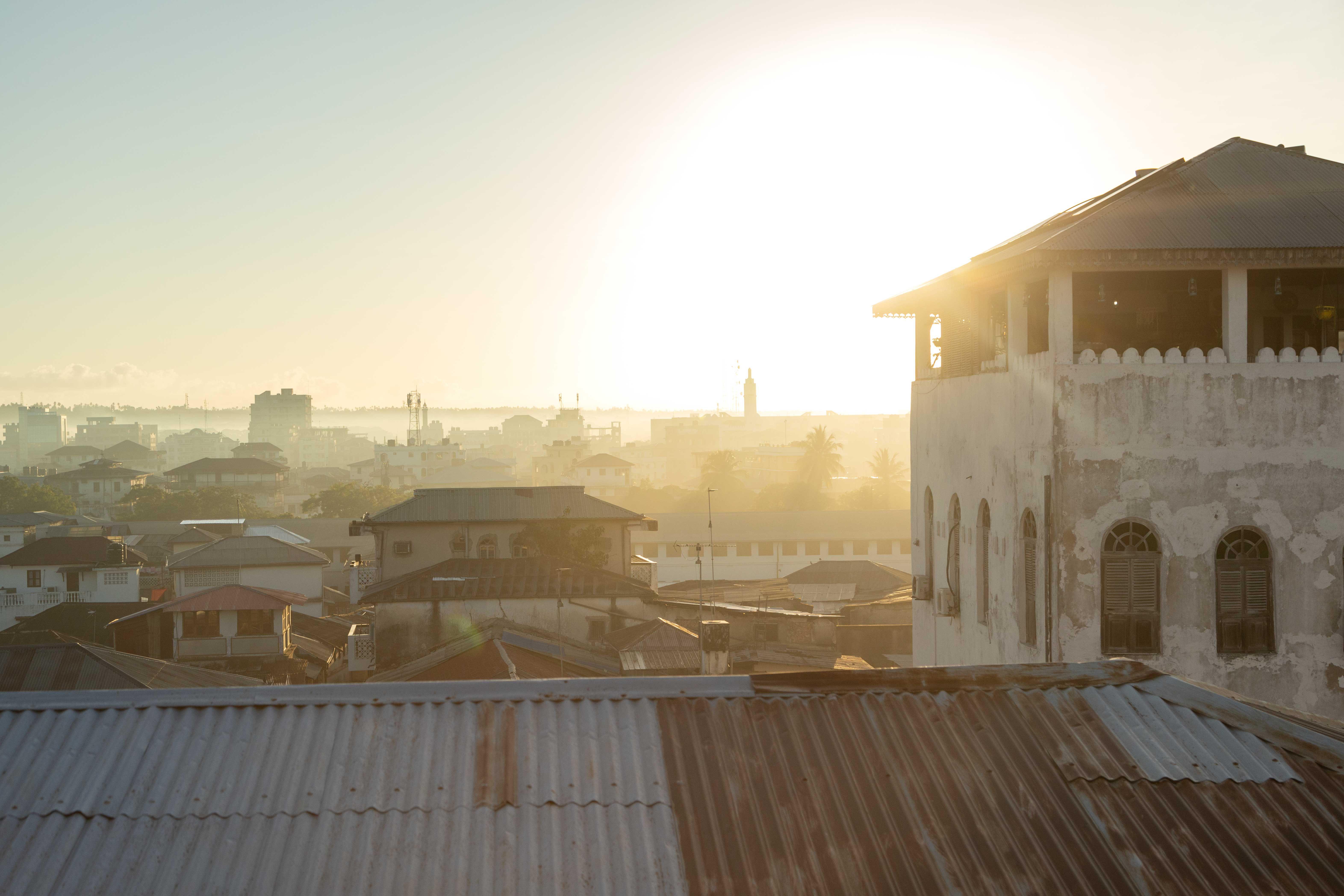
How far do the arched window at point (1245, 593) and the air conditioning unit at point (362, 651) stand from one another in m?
20.9

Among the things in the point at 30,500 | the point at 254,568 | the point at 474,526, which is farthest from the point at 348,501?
the point at 474,526

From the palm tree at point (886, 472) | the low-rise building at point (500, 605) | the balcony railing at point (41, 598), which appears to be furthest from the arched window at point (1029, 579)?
the palm tree at point (886, 472)

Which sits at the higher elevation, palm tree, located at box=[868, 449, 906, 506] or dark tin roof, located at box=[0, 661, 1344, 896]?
dark tin roof, located at box=[0, 661, 1344, 896]

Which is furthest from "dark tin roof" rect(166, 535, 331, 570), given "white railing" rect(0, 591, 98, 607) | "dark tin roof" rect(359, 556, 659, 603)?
"dark tin roof" rect(359, 556, 659, 603)

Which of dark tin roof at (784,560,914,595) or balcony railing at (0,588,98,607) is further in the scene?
dark tin roof at (784,560,914,595)

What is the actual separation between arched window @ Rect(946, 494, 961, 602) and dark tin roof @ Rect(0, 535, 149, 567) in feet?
153

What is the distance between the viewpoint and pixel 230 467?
127 meters

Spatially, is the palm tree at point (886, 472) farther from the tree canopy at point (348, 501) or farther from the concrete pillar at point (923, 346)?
the concrete pillar at point (923, 346)

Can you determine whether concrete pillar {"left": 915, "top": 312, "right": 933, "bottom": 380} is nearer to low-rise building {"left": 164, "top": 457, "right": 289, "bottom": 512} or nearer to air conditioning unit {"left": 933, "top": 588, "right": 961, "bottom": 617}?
air conditioning unit {"left": 933, "top": 588, "right": 961, "bottom": 617}

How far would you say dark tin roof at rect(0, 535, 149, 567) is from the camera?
52094mm

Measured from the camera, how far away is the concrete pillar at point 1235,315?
511 inches

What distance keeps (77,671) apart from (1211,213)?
866 inches

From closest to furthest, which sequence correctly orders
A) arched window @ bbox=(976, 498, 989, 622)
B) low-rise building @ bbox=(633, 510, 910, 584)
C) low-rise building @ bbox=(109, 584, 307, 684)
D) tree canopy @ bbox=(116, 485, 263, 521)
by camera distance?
arched window @ bbox=(976, 498, 989, 622) < low-rise building @ bbox=(109, 584, 307, 684) < low-rise building @ bbox=(633, 510, 910, 584) < tree canopy @ bbox=(116, 485, 263, 521)

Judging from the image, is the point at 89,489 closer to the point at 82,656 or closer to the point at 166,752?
the point at 82,656
